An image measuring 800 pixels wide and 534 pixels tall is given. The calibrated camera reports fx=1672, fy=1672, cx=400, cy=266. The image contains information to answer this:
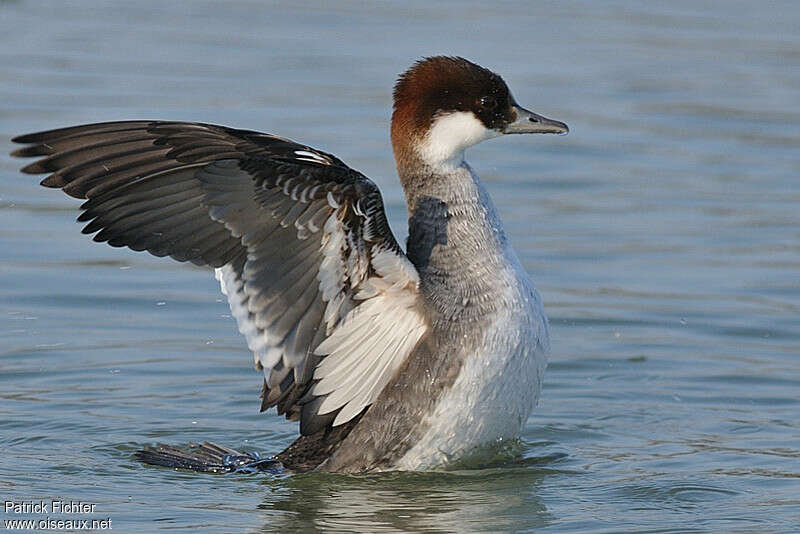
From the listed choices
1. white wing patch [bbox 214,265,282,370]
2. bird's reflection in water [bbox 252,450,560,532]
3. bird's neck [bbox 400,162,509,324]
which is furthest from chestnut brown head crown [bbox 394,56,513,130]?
bird's reflection in water [bbox 252,450,560,532]

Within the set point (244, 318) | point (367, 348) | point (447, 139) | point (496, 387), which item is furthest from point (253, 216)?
point (496, 387)

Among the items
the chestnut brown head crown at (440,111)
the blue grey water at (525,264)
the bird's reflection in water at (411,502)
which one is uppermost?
the chestnut brown head crown at (440,111)

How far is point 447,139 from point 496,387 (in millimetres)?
1116

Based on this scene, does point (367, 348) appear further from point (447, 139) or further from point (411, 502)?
point (447, 139)

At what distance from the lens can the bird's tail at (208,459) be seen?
7.36 m

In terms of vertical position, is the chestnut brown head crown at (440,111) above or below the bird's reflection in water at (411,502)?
above

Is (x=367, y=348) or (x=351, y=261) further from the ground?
(x=351, y=261)

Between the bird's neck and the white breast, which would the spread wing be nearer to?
the bird's neck

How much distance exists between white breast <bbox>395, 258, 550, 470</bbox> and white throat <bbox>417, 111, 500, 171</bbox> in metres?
0.49

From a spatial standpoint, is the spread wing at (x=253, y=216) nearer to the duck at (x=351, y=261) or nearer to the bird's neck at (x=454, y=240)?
the duck at (x=351, y=261)

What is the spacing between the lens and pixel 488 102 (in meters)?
7.43

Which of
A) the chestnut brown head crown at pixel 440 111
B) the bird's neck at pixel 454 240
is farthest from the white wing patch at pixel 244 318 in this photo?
the chestnut brown head crown at pixel 440 111

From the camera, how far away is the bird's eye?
740cm

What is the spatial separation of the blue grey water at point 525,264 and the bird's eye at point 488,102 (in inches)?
61.4
